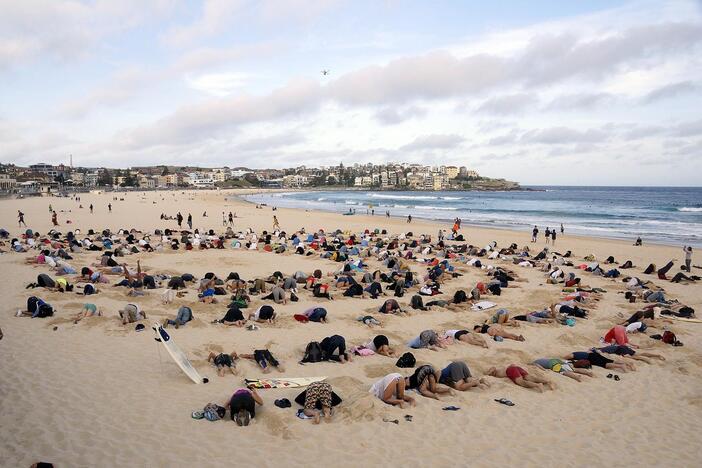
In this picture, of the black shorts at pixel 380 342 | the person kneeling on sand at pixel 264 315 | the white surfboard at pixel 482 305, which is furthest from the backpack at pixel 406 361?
the white surfboard at pixel 482 305

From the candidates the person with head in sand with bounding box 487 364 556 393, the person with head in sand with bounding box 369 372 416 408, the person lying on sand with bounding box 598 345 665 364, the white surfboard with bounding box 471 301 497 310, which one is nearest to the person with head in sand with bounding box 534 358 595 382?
the person with head in sand with bounding box 487 364 556 393

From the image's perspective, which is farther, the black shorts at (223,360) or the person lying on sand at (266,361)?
the person lying on sand at (266,361)

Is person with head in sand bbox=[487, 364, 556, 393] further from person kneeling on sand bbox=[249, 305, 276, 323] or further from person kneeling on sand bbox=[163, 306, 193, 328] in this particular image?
person kneeling on sand bbox=[163, 306, 193, 328]

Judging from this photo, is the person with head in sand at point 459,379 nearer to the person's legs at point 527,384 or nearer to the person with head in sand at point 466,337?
the person's legs at point 527,384

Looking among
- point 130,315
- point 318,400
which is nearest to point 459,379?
point 318,400

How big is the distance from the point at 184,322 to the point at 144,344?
1.32 metres

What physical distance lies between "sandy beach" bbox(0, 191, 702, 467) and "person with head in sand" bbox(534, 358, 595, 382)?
0.24 m

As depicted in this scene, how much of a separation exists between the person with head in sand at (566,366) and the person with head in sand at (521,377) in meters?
0.65

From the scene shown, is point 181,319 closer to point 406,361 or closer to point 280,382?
point 280,382

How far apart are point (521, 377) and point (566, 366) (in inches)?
46.4

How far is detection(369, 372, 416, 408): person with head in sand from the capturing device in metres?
6.86

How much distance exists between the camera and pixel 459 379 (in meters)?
7.59

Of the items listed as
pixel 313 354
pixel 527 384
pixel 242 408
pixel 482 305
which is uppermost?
pixel 242 408

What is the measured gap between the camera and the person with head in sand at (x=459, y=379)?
296 inches
